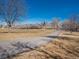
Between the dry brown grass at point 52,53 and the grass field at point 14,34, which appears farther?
the grass field at point 14,34

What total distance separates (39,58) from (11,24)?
31.3 m

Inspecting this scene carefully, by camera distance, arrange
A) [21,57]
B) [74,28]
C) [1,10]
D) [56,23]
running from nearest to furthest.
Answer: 1. [21,57]
2. [1,10]
3. [74,28]
4. [56,23]

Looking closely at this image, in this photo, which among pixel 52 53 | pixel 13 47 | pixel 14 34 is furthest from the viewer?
pixel 14 34

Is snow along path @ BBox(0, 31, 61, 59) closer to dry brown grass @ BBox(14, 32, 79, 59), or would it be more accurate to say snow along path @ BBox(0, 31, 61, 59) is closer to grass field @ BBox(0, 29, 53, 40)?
dry brown grass @ BBox(14, 32, 79, 59)

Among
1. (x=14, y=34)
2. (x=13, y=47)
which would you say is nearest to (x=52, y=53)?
(x=13, y=47)

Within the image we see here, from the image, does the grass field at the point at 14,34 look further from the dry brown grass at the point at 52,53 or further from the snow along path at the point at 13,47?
the dry brown grass at the point at 52,53

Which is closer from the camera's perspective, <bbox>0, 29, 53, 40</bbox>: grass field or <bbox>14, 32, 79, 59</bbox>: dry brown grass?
<bbox>14, 32, 79, 59</bbox>: dry brown grass

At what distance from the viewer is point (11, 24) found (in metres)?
37.6

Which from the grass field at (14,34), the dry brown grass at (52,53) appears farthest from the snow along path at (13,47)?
the grass field at (14,34)

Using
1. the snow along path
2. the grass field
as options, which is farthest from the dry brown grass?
the grass field

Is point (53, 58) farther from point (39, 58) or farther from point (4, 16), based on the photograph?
point (4, 16)

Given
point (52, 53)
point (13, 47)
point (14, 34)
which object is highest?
point (13, 47)

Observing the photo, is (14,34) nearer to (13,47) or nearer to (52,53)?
(13,47)

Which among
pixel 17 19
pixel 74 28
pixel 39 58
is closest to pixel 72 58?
pixel 39 58
